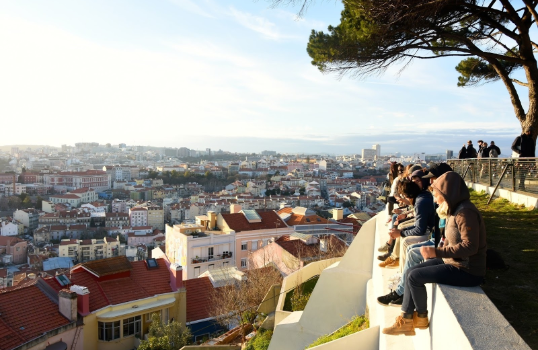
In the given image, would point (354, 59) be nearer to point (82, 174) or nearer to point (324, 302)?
point (324, 302)

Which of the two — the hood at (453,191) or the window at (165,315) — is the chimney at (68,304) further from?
the hood at (453,191)

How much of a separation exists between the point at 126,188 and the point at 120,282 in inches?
4019

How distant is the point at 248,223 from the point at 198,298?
10009 millimetres

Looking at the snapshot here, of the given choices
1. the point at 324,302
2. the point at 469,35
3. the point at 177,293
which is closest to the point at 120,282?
the point at 177,293

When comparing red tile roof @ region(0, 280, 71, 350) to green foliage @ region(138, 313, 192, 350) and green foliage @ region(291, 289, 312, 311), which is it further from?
green foliage @ region(291, 289, 312, 311)

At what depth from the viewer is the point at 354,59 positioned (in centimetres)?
1009

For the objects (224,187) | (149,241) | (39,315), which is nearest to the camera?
(39,315)

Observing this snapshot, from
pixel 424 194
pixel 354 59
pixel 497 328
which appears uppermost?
pixel 354 59

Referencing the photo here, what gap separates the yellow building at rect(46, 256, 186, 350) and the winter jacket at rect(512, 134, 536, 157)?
10.6 m

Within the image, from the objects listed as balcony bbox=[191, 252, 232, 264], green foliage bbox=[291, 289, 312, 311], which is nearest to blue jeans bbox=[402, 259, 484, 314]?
green foliage bbox=[291, 289, 312, 311]

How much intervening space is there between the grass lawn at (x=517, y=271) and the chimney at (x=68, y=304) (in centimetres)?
1044

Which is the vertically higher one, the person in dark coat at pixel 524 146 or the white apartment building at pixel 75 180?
the person in dark coat at pixel 524 146

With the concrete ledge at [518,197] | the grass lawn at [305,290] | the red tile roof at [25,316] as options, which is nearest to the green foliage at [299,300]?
the grass lawn at [305,290]

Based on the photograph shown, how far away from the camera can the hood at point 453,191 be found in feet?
8.72
